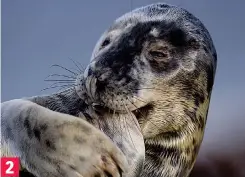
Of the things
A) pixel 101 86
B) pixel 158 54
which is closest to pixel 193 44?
pixel 158 54

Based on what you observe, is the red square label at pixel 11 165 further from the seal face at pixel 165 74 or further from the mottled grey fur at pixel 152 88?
the seal face at pixel 165 74

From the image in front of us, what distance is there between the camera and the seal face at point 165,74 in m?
1.37

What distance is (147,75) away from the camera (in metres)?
A: 1.37

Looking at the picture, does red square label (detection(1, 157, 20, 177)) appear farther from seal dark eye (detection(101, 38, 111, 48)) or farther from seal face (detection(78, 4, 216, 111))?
seal dark eye (detection(101, 38, 111, 48))

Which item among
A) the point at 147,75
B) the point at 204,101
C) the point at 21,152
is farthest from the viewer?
the point at 204,101

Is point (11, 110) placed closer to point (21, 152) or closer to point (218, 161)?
point (21, 152)

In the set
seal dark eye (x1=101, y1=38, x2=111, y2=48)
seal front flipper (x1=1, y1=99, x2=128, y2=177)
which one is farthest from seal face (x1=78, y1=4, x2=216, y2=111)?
seal front flipper (x1=1, y1=99, x2=128, y2=177)

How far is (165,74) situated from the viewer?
1.42 meters

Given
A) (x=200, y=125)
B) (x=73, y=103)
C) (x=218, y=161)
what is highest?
(x=73, y=103)

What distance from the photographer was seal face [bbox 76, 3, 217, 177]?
1.37 meters

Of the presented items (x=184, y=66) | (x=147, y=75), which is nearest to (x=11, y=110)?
(x=147, y=75)

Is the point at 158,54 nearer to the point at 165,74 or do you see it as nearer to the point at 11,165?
the point at 165,74

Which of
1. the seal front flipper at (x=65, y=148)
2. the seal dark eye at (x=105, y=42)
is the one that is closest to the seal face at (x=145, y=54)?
the seal dark eye at (x=105, y=42)

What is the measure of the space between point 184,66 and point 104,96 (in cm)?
31
